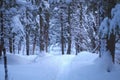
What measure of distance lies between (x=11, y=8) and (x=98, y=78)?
6251 millimetres

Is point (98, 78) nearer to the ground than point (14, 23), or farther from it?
nearer to the ground

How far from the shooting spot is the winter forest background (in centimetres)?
1388

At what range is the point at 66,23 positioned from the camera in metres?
34.5

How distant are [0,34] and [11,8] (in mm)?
1597

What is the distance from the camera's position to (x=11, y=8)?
14.2 metres

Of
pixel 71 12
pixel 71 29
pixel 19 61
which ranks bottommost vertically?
pixel 19 61

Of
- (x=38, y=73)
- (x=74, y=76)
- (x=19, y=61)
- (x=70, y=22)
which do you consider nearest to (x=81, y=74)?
(x=74, y=76)

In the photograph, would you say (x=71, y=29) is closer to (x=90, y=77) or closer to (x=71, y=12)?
(x=71, y=12)

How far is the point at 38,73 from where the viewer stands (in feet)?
52.2

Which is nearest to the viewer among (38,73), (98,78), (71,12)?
(98,78)

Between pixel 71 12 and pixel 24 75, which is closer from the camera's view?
pixel 24 75

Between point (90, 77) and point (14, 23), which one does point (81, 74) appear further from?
point (14, 23)

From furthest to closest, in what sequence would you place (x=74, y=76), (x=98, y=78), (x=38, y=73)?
(x=38, y=73)
(x=74, y=76)
(x=98, y=78)

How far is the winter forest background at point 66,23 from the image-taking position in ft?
45.5
